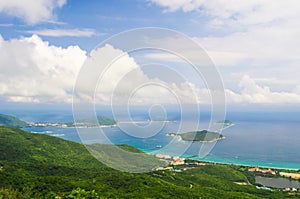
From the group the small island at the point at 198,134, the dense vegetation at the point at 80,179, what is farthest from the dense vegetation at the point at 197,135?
the dense vegetation at the point at 80,179

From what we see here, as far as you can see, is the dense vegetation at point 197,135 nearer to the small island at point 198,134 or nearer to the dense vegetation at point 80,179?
the small island at point 198,134

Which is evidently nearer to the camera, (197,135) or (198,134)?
(197,135)

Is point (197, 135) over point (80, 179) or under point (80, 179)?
over

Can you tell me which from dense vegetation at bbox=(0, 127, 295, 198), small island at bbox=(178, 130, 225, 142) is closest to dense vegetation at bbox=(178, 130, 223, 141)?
small island at bbox=(178, 130, 225, 142)

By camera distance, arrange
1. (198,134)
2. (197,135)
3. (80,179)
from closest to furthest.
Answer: (197,135), (198,134), (80,179)

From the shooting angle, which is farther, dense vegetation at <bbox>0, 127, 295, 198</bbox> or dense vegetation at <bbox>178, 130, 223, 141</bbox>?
dense vegetation at <bbox>0, 127, 295, 198</bbox>

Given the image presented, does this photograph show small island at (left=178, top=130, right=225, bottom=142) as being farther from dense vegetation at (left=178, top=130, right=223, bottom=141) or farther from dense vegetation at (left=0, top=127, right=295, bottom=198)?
dense vegetation at (left=0, top=127, right=295, bottom=198)

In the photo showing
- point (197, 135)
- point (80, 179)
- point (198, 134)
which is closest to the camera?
point (197, 135)

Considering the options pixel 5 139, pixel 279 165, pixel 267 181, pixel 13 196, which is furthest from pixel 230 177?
pixel 5 139

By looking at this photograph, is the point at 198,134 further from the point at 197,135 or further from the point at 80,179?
the point at 80,179

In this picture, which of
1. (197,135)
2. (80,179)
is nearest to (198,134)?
(197,135)
